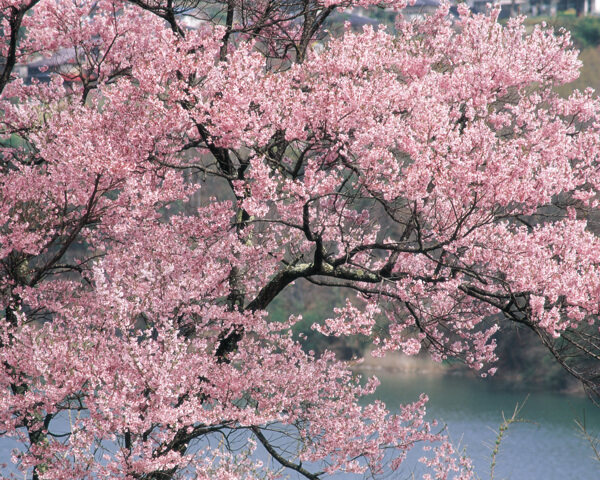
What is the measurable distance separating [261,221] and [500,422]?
19.8 m

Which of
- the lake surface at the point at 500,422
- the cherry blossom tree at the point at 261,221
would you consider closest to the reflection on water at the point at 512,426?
the lake surface at the point at 500,422

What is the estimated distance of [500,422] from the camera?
2447 centimetres

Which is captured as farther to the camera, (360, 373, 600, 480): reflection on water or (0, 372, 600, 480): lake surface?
(360, 373, 600, 480): reflection on water

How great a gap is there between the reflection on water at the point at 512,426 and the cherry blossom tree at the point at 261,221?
1219cm

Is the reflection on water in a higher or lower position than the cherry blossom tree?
lower

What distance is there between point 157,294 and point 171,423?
1648mm

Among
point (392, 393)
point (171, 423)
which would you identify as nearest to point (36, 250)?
point (171, 423)

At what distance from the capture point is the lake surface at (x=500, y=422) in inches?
827

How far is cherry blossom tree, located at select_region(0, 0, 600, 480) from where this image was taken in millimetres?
6188

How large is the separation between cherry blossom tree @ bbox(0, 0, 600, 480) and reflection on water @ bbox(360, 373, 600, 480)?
1219 centimetres

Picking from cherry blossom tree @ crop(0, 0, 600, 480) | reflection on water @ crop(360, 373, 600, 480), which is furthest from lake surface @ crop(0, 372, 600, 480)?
cherry blossom tree @ crop(0, 0, 600, 480)

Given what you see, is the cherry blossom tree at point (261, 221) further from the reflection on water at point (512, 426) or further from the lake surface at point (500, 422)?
the reflection on water at point (512, 426)

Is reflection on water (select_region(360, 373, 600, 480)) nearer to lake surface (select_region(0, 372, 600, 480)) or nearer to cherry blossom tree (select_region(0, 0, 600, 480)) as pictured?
lake surface (select_region(0, 372, 600, 480))

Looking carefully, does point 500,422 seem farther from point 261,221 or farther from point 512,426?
point 261,221
